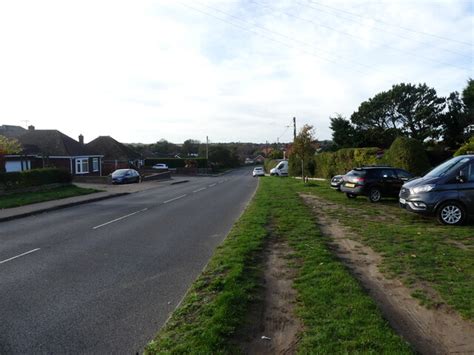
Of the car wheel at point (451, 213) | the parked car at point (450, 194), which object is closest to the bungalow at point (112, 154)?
the parked car at point (450, 194)

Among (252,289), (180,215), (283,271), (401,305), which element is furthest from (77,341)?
(180,215)

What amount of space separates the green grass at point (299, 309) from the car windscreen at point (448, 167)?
16.7 feet

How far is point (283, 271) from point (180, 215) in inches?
346

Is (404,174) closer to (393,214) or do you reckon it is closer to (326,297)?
(393,214)

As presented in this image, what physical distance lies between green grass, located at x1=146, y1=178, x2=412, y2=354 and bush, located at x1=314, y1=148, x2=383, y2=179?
21.3m

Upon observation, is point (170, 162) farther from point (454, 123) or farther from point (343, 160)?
point (343, 160)

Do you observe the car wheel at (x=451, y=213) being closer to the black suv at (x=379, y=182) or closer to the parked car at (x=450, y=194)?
the parked car at (x=450, y=194)

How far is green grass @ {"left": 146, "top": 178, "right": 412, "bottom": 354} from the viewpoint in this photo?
403 centimetres

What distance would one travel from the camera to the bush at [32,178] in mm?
22312

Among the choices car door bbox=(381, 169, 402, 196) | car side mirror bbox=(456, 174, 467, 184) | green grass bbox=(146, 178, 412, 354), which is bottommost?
green grass bbox=(146, 178, 412, 354)

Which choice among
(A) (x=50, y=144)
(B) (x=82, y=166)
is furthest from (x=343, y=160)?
(A) (x=50, y=144)

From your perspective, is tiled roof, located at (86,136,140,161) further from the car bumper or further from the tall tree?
the car bumper

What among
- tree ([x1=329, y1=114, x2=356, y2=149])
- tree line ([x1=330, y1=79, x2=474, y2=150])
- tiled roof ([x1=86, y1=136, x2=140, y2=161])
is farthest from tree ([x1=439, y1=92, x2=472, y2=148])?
tiled roof ([x1=86, y1=136, x2=140, y2=161])

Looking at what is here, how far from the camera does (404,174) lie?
18.0 meters
